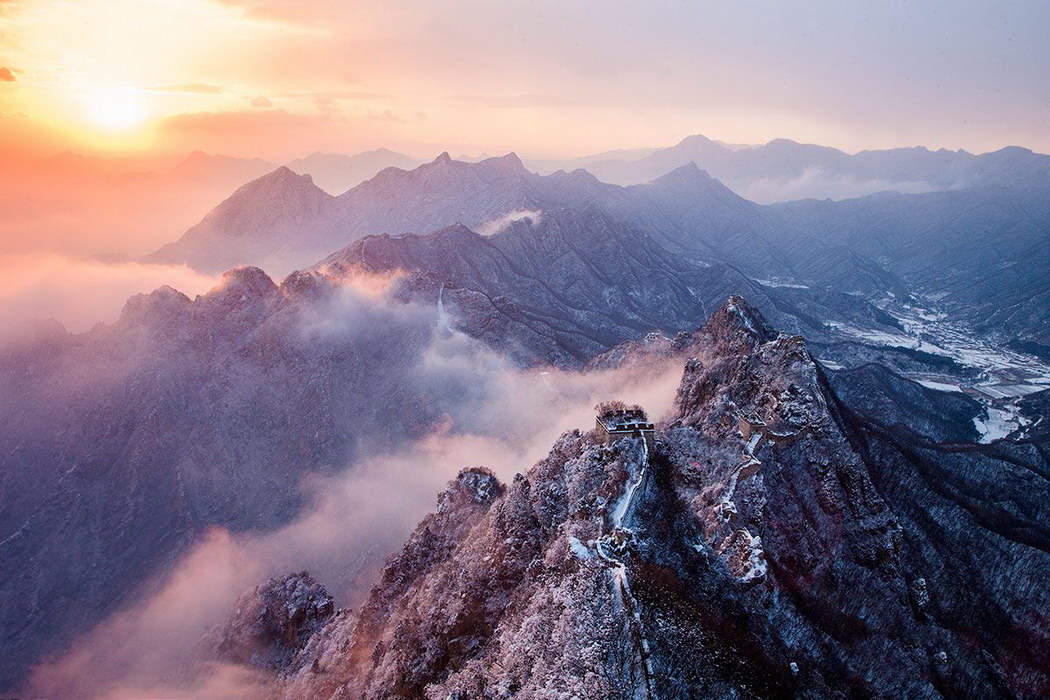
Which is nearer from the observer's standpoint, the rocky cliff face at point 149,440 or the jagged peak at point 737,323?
the jagged peak at point 737,323

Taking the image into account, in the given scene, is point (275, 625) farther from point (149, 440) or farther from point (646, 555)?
point (149, 440)

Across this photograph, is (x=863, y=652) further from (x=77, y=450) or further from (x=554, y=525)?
(x=77, y=450)

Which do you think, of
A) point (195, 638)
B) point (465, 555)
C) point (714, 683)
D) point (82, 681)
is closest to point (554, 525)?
point (465, 555)

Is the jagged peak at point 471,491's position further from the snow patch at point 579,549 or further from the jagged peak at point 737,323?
the jagged peak at point 737,323

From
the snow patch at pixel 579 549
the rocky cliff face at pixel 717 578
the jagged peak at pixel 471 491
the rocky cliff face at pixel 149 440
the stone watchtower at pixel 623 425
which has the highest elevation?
the stone watchtower at pixel 623 425

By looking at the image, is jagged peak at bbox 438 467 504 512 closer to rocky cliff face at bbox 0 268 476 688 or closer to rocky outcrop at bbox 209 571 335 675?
rocky outcrop at bbox 209 571 335 675

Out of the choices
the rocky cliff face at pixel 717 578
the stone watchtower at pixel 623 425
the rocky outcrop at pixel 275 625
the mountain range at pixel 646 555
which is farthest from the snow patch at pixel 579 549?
the rocky outcrop at pixel 275 625

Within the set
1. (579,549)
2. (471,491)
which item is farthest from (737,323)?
(579,549)

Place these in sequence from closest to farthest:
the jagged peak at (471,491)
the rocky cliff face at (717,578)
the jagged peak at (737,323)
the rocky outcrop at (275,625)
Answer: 1. the rocky cliff face at (717,578)
2. the jagged peak at (471,491)
3. the rocky outcrop at (275,625)
4. the jagged peak at (737,323)

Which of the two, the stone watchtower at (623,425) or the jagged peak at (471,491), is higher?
the stone watchtower at (623,425)
